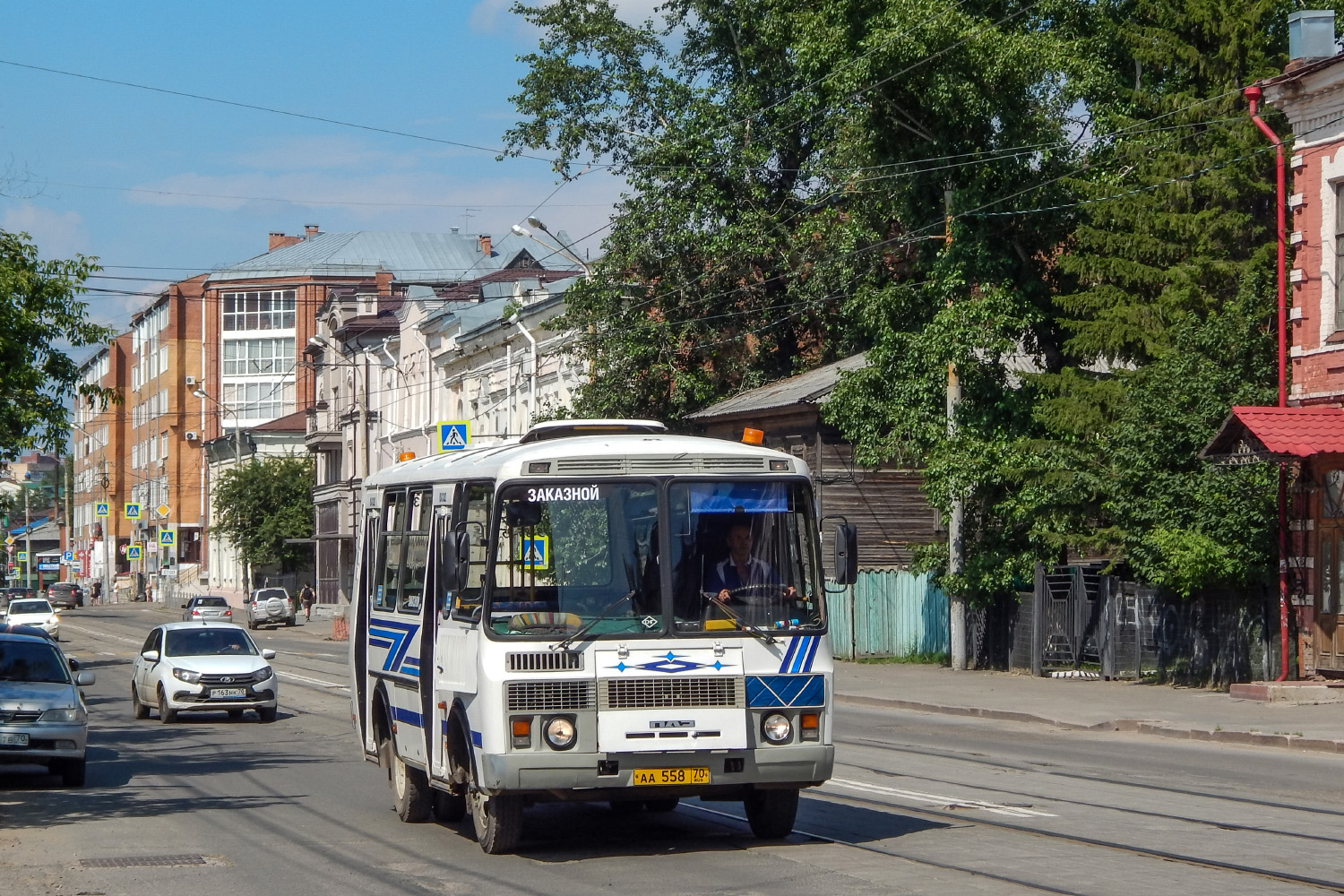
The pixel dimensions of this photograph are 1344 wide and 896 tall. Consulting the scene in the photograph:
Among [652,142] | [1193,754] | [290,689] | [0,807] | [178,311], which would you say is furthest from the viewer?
[178,311]

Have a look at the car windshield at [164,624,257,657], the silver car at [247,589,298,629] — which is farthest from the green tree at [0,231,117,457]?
the silver car at [247,589,298,629]

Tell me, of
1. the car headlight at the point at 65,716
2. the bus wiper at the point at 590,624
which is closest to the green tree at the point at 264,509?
the car headlight at the point at 65,716

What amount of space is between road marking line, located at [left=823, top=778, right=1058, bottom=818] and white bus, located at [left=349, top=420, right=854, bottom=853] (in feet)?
7.13

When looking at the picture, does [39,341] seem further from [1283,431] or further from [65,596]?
[65,596]

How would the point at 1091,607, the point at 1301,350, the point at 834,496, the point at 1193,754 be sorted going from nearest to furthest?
the point at 1193,754
the point at 1301,350
the point at 1091,607
the point at 834,496

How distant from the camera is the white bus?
10.1m

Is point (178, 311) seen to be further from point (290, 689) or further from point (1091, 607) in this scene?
point (1091, 607)

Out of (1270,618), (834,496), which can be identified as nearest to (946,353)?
(1270,618)

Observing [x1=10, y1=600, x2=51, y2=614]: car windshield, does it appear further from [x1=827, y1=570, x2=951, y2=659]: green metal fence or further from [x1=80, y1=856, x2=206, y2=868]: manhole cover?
[x1=80, y1=856, x2=206, y2=868]: manhole cover

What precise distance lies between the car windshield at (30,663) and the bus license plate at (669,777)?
9.19m

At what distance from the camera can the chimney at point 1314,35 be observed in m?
24.7

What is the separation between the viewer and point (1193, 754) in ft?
57.8

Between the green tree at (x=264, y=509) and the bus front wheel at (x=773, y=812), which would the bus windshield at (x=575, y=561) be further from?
the green tree at (x=264, y=509)

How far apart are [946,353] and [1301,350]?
22.4 feet
